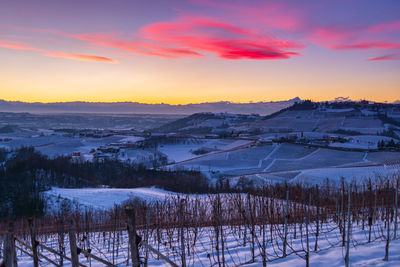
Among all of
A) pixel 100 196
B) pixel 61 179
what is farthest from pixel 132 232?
pixel 61 179

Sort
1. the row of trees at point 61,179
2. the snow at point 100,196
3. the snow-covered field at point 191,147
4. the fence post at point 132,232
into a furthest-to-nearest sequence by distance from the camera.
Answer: the snow-covered field at point 191,147, the row of trees at point 61,179, the snow at point 100,196, the fence post at point 132,232

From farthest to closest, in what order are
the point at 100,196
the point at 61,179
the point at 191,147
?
the point at 191,147, the point at 61,179, the point at 100,196

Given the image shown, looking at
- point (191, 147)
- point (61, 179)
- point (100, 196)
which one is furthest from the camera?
point (191, 147)

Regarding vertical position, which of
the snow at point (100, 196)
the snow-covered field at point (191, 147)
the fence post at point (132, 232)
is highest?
the fence post at point (132, 232)

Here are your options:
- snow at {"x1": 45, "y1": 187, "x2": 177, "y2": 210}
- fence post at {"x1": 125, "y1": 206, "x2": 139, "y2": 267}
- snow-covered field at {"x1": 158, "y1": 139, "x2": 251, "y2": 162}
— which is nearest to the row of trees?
snow at {"x1": 45, "y1": 187, "x2": 177, "y2": 210}

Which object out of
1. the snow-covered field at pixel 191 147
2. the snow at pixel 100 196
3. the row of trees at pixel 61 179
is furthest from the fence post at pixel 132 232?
the snow-covered field at pixel 191 147

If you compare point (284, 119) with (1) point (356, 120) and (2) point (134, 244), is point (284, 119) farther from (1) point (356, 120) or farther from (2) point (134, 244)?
(2) point (134, 244)

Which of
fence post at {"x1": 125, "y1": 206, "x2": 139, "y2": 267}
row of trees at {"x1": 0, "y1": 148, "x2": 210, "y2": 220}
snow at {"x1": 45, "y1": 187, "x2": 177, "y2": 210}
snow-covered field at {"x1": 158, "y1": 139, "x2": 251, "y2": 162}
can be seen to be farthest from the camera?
snow-covered field at {"x1": 158, "y1": 139, "x2": 251, "y2": 162}

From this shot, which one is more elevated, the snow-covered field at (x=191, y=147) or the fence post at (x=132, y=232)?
the fence post at (x=132, y=232)

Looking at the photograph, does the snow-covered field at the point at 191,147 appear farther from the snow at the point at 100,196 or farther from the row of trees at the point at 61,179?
the snow at the point at 100,196

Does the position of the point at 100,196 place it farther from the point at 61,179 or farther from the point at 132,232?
the point at 132,232

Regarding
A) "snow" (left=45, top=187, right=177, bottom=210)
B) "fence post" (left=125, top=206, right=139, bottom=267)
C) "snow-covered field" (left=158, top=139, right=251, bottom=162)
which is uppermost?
"fence post" (left=125, top=206, right=139, bottom=267)

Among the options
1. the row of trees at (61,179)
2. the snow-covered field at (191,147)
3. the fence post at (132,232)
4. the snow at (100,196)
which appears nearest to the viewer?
the fence post at (132,232)

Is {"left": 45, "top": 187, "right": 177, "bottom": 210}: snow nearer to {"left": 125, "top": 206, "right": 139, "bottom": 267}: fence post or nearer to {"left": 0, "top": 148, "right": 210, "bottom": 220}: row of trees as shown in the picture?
{"left": 0, "top": 148, "right": 210, "bottom": 220}: row of trees
